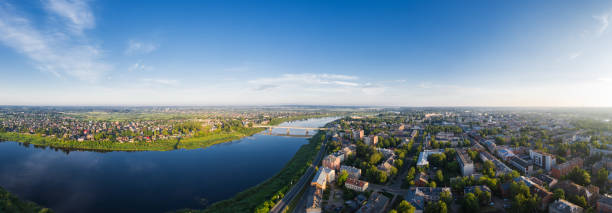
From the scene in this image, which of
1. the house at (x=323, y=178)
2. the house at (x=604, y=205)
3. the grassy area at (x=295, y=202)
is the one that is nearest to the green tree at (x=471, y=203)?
the house at (x=604, y=205)

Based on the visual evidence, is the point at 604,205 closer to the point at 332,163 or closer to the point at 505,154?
the point at 505,154

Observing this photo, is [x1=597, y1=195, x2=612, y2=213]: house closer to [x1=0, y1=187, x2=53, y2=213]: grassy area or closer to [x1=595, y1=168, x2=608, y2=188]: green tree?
[x1=595, y1=168, x2=608, y2=188]: green tree

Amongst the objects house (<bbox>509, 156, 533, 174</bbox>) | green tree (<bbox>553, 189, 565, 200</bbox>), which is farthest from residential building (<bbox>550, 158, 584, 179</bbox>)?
green tree (<bbox>553, 189, 565, 200</bbox>)

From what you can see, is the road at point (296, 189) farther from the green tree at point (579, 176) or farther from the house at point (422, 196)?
the green tree at point (579, 176)

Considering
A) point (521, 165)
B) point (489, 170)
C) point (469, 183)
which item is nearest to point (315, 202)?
point (469, 183)

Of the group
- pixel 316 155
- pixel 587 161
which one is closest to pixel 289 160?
pixel 316 155

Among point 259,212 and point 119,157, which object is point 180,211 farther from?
point 119,157
